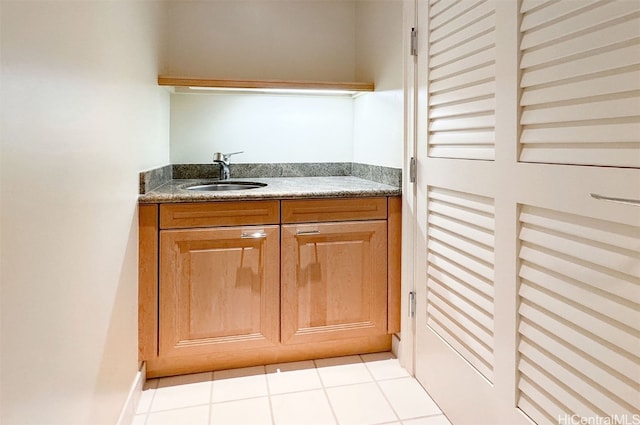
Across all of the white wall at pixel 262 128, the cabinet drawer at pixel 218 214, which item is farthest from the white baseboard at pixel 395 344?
the white wall at pixel 262 128

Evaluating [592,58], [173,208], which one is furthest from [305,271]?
[592,58]

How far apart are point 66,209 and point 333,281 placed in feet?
4.21

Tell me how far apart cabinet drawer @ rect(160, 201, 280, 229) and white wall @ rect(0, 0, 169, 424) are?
22 cm

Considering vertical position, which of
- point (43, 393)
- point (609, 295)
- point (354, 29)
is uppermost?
point (354, 29)

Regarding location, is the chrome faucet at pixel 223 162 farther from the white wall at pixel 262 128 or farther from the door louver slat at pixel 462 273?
the door louver slat at pixel 462 273

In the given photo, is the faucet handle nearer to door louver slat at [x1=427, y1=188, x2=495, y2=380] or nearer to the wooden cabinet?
the wooden cabinet

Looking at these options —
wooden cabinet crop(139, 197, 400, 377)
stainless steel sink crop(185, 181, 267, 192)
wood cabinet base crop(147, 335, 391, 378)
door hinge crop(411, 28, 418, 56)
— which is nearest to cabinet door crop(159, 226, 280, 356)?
wooden cabinet crop(139, 197, 400, 377)

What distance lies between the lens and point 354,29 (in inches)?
109

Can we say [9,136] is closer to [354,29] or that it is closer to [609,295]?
[609,295]

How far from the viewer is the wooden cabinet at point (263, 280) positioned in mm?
1864

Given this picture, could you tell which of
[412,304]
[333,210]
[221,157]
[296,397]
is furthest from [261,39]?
[296,397]

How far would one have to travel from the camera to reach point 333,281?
2047 millimetres

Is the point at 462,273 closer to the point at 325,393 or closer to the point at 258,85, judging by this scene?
the point at 325,393

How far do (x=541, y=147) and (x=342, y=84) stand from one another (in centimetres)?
146
